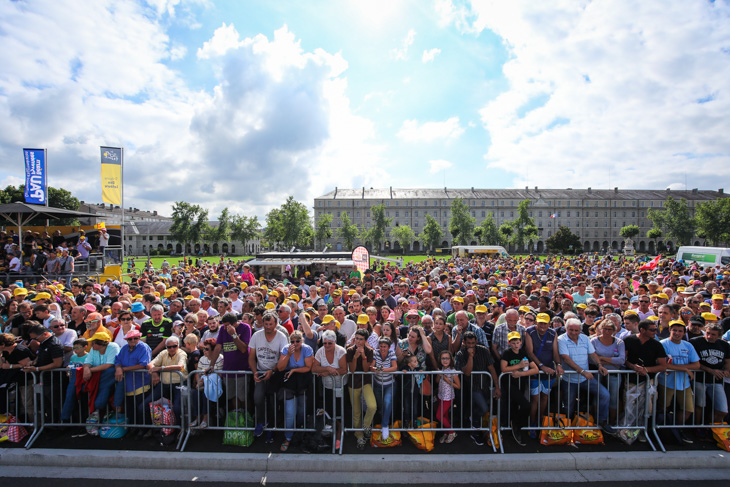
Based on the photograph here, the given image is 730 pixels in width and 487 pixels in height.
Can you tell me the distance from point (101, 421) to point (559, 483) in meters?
6.04

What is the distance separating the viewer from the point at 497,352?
551 cm

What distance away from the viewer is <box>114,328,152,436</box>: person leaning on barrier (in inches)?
199

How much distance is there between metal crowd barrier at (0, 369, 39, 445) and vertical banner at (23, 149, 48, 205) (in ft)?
71.4

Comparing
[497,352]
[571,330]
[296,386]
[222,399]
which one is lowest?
[222,399]

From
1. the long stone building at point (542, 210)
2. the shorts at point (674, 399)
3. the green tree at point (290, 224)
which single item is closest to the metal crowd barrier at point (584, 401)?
the shorts at point (674, 399)

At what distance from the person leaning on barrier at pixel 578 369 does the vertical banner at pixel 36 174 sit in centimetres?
2722

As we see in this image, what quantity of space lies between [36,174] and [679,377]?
29878 mm

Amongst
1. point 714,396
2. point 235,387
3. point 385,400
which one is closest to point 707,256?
point 714,396

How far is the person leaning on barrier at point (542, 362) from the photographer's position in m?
5.04

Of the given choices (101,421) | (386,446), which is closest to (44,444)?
(101,421)

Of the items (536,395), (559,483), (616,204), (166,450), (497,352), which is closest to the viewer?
(559,483)

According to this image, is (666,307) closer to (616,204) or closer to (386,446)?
(386,446)

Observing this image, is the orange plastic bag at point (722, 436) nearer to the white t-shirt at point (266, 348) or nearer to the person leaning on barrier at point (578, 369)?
the person leaning on barrier at point (578, 369)

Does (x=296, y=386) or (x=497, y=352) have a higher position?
(x=497, y=352)
